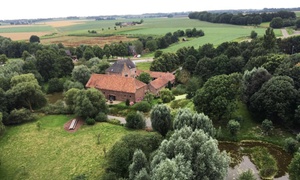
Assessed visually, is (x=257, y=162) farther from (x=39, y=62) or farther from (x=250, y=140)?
(x=39, y=62)

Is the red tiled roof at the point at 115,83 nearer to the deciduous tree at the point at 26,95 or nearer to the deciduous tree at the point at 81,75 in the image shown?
the deciduous tree at the point at 81,75

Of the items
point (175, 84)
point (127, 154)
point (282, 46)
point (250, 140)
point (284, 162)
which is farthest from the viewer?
point (282, 46)

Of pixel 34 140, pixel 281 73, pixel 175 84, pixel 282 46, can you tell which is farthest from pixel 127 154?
pixel 282 46

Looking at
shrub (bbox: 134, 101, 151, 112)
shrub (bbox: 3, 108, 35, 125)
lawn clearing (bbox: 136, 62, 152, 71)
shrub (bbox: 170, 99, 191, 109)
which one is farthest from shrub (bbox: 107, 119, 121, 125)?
lawn clearing (bbox: 136, 62, 152, 71)

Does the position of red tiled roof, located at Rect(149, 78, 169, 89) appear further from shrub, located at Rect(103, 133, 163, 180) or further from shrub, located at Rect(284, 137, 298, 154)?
shrub, located at Rect(284, 137, 298, 154)

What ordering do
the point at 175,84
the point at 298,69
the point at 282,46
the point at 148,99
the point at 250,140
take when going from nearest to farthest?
the point at 250,140 → the point at 298,69 → the point at 148,99 → the point at 175,84 → the point at 282,46
